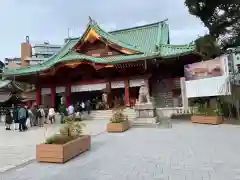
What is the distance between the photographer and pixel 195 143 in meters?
9.03

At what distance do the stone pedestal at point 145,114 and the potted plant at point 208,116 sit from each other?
8.29 feet

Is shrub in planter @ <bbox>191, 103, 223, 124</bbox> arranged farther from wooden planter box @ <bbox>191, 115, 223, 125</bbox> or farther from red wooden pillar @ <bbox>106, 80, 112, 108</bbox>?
red wooden pillar @ <bbox>106, 80, 112, 108</bbox>

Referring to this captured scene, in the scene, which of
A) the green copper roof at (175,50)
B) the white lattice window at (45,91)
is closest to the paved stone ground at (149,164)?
the green copper roof at (175,50)

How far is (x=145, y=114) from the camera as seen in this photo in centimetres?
1580

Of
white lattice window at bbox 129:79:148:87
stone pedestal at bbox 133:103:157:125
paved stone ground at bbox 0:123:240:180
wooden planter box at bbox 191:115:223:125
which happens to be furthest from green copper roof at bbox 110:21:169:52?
paved stone ground at bbox 0:123:240:180

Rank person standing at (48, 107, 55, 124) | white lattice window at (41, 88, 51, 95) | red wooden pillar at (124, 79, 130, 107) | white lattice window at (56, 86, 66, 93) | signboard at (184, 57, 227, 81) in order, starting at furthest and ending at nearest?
1. white lattice window at (41, 88, 51, 95)
2. white lattice window at (56, 86, 66, 93)
3. red wooden pillar at (124, 79, 130, 107)
4. person standing at (48, 107, 55, 124)
5. signboard at (184, 57, 227, 81)

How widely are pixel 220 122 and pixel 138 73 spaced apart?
1020 cm

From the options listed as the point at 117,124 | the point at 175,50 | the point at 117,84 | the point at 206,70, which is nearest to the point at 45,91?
the point at 117,84

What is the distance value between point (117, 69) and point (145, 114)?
866 centimetres

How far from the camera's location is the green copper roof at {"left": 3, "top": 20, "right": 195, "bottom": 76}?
69.7 feet

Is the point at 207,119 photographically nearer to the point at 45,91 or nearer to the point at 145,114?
the point at 145,114

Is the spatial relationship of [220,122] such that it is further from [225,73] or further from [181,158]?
[181,158]

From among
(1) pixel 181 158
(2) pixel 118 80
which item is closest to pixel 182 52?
(2) pixel 118 80

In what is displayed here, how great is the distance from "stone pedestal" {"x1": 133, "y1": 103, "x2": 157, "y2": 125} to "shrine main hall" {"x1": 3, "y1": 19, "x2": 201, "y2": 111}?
5724 mm
